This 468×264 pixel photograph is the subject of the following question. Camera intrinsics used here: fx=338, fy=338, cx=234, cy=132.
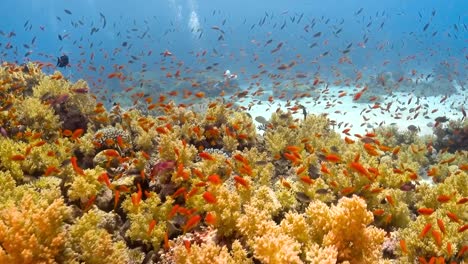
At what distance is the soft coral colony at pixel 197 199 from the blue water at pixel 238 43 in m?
9.47

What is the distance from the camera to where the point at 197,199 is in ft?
17.2

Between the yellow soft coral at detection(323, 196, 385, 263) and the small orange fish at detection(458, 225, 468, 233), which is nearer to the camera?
the yellow soft coral at detection(323, 196, 385, 263)

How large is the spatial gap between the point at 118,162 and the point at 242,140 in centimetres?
336

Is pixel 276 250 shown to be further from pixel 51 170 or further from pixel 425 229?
pixel 51 170

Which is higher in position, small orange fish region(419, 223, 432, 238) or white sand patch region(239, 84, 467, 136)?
white sand patch region(239, 84, 467, 136)

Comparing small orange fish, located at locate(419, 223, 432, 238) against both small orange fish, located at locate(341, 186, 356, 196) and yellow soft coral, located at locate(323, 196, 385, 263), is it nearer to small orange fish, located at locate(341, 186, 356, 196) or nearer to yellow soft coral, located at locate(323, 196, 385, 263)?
yellow soft coral, located at locate(323, 196, 385, 263)

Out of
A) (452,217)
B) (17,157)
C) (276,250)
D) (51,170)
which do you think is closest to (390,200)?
(452,217)

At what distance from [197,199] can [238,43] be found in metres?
59.9

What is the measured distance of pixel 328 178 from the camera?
253 inches

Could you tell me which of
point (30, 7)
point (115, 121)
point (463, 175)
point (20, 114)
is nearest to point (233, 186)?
point (463, 175)

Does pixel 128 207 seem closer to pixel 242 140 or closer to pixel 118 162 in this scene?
pixel 118 162

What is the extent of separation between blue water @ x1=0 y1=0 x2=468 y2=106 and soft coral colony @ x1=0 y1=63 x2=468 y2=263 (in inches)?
373

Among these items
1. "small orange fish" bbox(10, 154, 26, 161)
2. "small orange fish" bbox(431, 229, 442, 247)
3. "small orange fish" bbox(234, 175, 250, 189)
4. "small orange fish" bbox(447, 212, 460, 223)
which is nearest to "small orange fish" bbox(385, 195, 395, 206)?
"small orange fish" bbox(447, 212, 460, 223)

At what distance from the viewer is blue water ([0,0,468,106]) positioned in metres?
27.6
